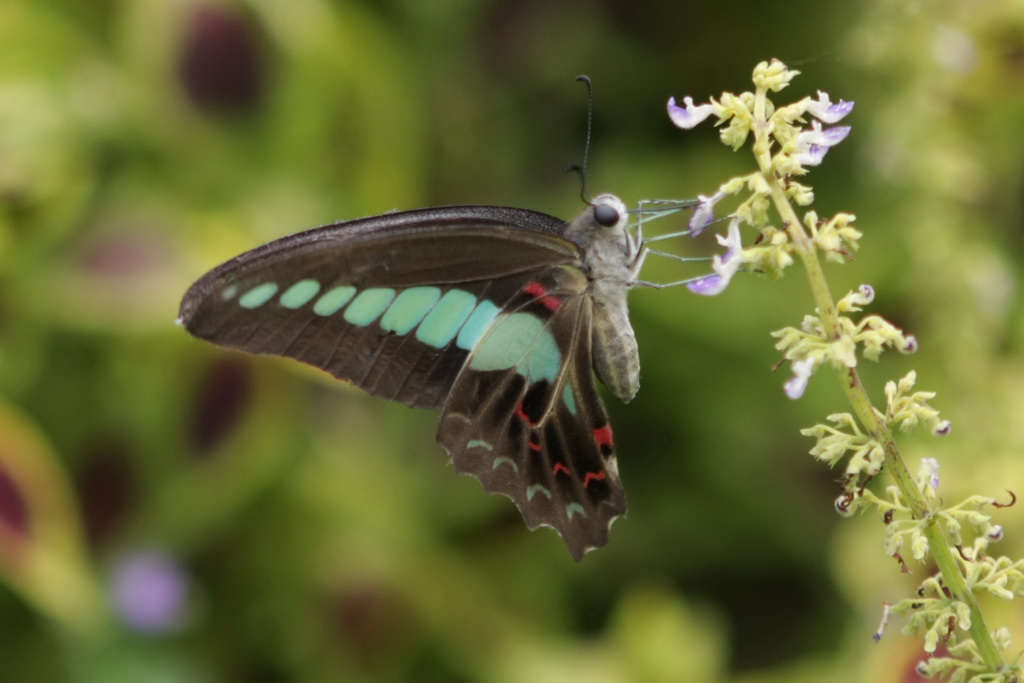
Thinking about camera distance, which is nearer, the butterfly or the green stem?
the green stem

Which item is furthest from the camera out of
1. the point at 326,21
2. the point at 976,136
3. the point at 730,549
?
the point at 326,21

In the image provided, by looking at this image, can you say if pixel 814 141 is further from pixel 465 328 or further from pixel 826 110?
pixel 465 328

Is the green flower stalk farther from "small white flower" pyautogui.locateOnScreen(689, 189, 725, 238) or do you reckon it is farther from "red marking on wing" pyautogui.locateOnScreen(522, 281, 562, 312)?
"red marking on wing" pyautogui.locateOnScreen(522, 281, 562, 312)

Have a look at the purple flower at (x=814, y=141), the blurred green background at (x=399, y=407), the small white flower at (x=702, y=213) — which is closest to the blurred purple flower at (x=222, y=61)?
the blurred green background at (x=399, y=407)

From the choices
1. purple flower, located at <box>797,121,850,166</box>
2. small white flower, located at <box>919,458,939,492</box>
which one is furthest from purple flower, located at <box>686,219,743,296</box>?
small white flower, located at <box>919,458,939,492</box>

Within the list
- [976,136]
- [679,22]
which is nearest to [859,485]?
[976,136]

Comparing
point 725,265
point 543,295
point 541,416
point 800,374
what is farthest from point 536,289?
point 800,374

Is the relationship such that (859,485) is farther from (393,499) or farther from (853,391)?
(393,499)

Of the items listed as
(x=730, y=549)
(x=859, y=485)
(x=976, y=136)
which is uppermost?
(x=976, y=136)
